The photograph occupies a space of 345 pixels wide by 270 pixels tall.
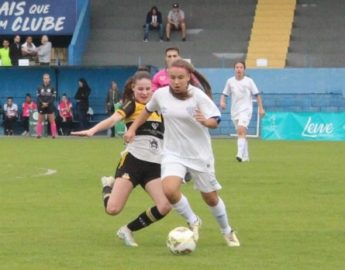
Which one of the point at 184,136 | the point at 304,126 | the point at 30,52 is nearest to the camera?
the point at 184,136

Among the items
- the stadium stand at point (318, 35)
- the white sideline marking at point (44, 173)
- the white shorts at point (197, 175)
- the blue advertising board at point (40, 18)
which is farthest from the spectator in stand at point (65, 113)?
the white shorts at point (197, 175)

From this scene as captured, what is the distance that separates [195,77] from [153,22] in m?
36.5

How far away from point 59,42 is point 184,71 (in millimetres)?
38558

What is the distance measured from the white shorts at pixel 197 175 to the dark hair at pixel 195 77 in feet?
2.51

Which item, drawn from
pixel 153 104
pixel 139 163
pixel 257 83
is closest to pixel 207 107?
pixel 153 104

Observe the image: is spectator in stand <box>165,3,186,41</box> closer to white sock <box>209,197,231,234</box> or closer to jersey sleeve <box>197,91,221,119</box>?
white sock <box>209,197,231,234</box>

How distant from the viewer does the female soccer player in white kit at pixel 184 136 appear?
1106 centimetres

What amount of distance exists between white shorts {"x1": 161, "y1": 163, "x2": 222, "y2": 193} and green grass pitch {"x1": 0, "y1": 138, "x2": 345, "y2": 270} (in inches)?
24.8

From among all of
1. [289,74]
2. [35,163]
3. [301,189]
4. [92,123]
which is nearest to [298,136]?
[289,74]

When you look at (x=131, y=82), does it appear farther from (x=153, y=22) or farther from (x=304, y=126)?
(x=153, y=22)

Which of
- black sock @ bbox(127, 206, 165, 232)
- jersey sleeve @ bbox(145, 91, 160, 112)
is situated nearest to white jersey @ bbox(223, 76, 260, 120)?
black sock @ bbox(127, 206, 165, 232)

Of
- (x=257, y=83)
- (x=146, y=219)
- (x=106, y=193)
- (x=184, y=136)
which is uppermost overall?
(x=184, y=136)

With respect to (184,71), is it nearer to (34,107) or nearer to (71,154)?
(71,154)

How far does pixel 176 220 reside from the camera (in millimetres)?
14039
